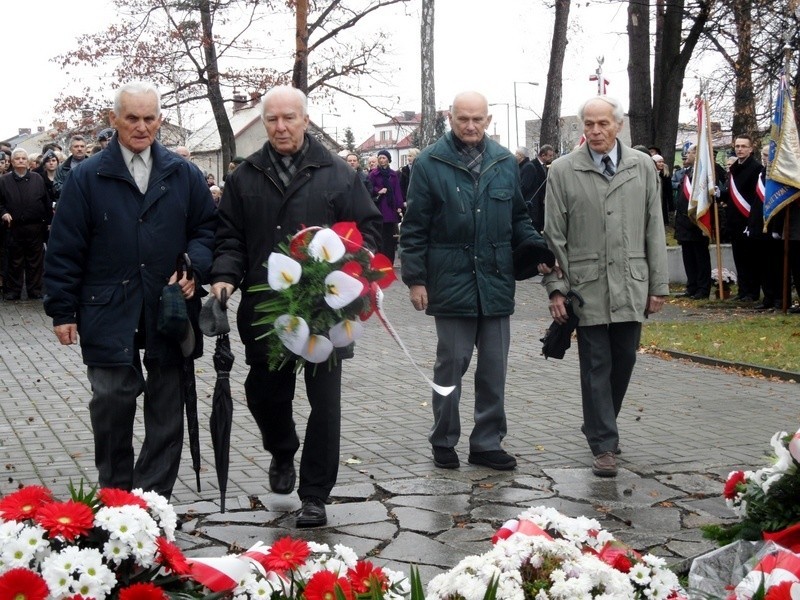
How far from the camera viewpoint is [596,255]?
7348mm

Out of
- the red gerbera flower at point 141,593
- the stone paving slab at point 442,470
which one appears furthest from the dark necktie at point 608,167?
the red gerbera flower at point 141,593

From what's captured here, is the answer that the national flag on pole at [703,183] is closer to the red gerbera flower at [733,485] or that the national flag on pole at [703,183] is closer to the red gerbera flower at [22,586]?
the red gerbera flower at [733,485]

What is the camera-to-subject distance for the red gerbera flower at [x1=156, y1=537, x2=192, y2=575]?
332 centimetres

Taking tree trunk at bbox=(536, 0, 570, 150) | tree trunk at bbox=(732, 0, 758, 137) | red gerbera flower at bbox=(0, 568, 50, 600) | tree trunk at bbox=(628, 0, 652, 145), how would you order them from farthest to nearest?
tree trunk at bbox=(536, 0, 570, 150), tree trunk at bbox=(732, 0, 758, 137), tree trunk at bbox=(628, 0, 652, 145), red gerbera flower at bbox=(0, 568, 50, 600)

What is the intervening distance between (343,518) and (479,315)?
5.57 feet

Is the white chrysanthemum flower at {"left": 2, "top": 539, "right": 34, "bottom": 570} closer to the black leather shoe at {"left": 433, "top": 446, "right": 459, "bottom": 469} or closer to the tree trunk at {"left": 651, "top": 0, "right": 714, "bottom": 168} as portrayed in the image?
the black leather shoe at {"left": 433, "top": 446, "right": 459, "bottom": 469}

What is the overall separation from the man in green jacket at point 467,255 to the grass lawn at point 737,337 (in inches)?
189

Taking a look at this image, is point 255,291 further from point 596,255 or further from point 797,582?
point 797,582

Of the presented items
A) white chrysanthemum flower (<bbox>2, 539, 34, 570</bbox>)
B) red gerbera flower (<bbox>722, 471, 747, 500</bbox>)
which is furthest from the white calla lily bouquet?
white chrysanthemum flower (<bbox>2, 539, 34, 570</bbox>)

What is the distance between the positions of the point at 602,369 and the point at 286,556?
4206 millimetres

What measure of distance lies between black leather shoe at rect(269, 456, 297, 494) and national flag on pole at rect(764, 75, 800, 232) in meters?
10.6

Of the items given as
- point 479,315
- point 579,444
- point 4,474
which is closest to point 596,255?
point 479,315

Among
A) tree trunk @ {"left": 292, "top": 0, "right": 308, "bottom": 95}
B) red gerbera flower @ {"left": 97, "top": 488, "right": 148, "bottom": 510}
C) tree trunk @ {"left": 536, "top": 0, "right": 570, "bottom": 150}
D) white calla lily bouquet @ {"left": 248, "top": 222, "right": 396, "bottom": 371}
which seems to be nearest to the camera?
red gerbera flower @ {"left": 97, "top": 488, "right": 148, "bottom": 510}

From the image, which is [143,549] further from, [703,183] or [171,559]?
[703,183]
